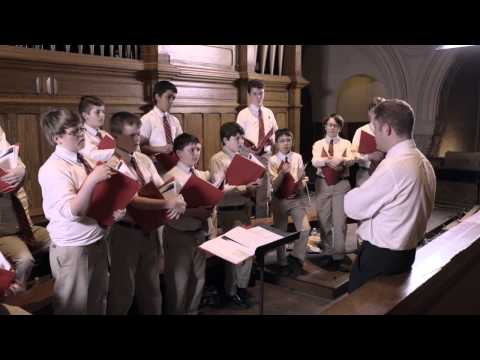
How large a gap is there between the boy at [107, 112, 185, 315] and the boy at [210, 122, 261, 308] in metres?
0.83

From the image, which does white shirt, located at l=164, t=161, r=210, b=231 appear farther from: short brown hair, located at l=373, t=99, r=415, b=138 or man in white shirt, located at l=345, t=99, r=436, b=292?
short brown hair, located at l=373, t=99, r=415, b=138

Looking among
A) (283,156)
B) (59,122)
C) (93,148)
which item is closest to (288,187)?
(283,156)

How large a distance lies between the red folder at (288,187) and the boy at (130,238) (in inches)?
62.4

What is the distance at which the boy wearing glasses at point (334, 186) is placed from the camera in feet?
15.5

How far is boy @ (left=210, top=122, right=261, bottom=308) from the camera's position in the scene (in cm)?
376

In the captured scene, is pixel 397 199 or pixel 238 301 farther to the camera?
pixel 238 301

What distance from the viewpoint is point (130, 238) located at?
2.94 meters

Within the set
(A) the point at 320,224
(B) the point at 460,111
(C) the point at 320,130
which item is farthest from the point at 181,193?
(B) the point at 460,111

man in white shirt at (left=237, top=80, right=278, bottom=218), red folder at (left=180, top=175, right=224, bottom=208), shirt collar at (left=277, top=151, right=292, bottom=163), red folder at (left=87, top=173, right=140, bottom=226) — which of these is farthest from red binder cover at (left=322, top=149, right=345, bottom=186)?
red folder at (left=87, top=173, right=140, bottom=226)

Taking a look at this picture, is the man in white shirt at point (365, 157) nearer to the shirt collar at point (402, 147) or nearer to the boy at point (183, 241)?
the boy at point (183, 241)

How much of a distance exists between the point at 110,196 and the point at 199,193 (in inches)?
28.8

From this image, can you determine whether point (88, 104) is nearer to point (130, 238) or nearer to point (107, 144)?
point (107, 144)

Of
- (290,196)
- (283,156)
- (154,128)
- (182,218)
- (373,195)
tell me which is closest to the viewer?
(373,195)
